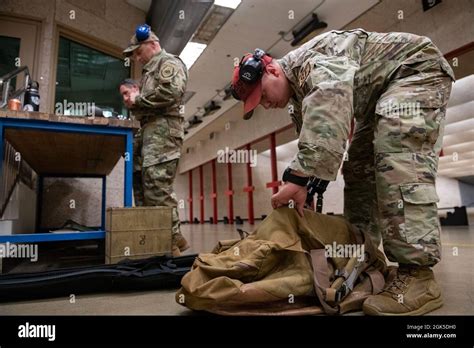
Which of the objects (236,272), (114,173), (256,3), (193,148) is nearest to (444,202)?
(193,148)

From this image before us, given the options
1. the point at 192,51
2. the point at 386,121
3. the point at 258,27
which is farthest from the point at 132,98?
the point at 192,51

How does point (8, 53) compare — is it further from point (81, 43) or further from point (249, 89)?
A: point (249, 89)

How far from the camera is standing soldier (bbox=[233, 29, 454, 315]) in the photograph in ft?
3.30

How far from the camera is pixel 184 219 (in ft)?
47.8

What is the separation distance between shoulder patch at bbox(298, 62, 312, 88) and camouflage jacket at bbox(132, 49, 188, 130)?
1.35m

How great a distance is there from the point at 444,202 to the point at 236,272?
20511 millimetres

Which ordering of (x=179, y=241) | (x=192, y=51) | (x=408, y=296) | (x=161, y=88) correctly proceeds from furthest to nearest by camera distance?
(x=192, y=51) → (x=179, y=241) → (x=161, y=88) → (x=408, y=296)

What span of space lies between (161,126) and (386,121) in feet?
5.59

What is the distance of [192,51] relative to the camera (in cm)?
562

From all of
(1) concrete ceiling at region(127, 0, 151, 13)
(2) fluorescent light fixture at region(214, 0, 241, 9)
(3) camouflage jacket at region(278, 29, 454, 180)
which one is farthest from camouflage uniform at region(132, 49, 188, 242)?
(1) concrete ceiling at region(127, 0, 151, 13)

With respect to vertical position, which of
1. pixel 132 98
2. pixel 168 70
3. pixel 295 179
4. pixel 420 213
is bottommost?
pixel 420 213

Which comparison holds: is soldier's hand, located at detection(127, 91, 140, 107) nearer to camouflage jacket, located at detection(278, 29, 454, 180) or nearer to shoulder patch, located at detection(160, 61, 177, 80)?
shoulder patch, located at detection(160, 61, 177, 80)
